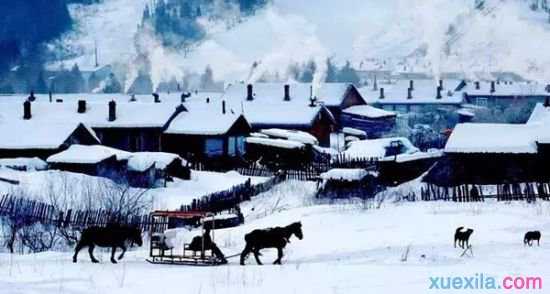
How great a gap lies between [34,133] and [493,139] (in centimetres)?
2230

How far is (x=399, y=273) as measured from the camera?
11.8 m

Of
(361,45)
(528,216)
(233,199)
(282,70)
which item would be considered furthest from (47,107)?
(361,45)

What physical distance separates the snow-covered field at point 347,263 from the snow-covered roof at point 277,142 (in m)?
23.2

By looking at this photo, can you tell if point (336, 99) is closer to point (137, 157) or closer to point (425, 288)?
point (137, 157)

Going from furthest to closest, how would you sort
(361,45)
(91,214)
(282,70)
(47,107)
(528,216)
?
(361,45) < (282,70) < (47,107) < (91,214) < (528,216)

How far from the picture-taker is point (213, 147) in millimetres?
45125

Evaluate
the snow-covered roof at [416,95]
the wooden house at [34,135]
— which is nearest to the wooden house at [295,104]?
the snow-covered roof at [416,95]

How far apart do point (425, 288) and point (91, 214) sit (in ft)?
49.1

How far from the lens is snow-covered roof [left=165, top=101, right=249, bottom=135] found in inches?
1768

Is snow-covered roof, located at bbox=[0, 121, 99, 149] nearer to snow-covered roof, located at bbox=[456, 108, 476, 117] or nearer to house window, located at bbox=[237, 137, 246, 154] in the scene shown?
house window, located at bbox=[237, 137, 246, 154]

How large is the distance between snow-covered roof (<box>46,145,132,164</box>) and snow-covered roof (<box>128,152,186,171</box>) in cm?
68

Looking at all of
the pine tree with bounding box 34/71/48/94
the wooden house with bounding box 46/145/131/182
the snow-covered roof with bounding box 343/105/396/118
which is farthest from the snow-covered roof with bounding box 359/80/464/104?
the pine tree with bounding box 34/71/48/94

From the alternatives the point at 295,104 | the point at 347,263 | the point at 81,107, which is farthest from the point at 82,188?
the point at 295,104

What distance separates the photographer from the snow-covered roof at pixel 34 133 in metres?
37.7
